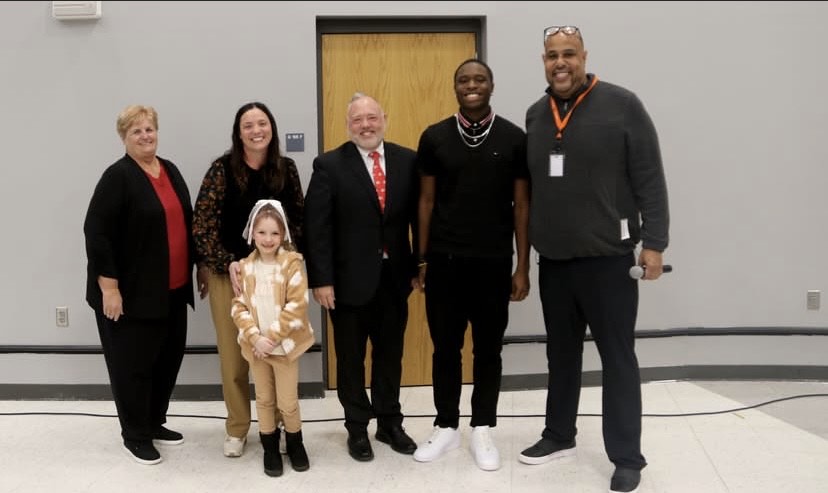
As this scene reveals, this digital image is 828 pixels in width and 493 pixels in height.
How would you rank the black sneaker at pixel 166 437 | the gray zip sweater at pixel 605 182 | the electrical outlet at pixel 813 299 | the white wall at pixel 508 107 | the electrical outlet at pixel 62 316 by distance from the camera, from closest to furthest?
the gray zip sweater at pixel 605 182
the black sneaker at pixel 166 437
the white wall at pixel 508 107
the electrical outlet at pixel 62 316
the electrical outlet at pixel 813 299

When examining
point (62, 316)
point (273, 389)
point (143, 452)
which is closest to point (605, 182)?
point (273, 389)

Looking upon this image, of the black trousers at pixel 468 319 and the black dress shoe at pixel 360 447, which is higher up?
the black trousers at pixel 468 319

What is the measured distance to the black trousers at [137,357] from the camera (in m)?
2.89

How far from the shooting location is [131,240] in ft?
9.36

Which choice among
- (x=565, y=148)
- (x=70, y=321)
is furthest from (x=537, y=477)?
(x=70, y=321)

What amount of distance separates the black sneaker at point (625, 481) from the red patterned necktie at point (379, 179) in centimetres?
137

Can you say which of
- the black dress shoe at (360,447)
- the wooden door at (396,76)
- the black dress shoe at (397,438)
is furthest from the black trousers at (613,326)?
the wooden door at (396,76)

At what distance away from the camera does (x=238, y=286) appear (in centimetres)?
278

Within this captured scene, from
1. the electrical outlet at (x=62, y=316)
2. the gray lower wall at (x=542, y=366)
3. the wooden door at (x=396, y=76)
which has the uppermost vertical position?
the wooden door at (x=396, y=76)

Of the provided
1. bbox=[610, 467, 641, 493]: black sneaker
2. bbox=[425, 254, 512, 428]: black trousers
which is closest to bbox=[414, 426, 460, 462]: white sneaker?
bbox=[425, 254, 512, 428]: black trousers

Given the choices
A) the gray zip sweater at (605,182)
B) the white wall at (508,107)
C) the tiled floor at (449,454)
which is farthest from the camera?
the white wall at (508,107)

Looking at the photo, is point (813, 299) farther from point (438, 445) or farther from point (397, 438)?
point (397, 438)

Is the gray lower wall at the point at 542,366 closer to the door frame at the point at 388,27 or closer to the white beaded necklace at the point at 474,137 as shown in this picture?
the door frame at the point at 388,27

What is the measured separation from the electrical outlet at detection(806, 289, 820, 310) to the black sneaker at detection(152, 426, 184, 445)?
3383 mm
